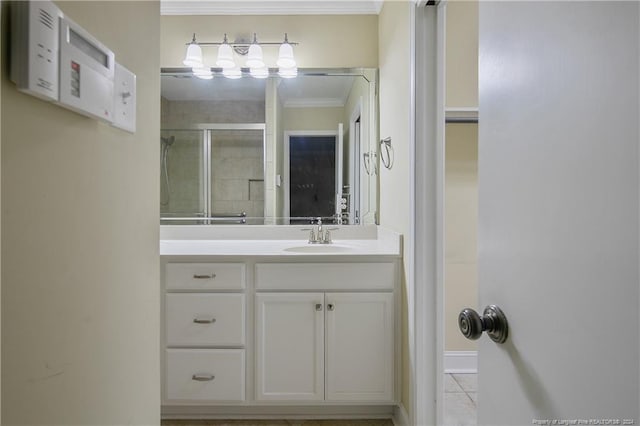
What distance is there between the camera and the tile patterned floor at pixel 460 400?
191 centimetres

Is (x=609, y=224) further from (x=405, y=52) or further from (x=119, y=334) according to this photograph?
(x=405, y=52)

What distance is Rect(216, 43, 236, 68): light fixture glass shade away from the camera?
7.80ft

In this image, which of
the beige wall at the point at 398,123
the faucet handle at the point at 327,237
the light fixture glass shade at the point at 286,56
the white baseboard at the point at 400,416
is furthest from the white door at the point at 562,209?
the light fixture glass shade at the point at 286,56

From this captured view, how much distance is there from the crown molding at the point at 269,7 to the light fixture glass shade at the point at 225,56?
233mm

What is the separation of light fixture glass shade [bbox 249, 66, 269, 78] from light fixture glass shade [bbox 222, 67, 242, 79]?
0.08 meters

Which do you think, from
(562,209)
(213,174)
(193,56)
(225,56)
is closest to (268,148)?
(213,174)

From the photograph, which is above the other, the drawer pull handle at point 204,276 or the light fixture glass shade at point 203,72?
the light fixture glass shade at point 203,72

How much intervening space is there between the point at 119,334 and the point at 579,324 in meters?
0.75

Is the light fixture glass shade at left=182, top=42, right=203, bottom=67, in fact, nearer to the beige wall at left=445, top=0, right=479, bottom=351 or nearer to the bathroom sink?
the bathroom sink

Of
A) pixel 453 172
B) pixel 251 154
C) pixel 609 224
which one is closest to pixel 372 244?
pixel 453 172

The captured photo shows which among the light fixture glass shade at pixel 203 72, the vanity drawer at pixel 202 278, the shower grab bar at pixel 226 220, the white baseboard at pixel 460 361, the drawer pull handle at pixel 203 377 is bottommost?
the white baseboard at pixel 460 361

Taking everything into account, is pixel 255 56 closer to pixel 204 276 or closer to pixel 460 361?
pixel 204 276

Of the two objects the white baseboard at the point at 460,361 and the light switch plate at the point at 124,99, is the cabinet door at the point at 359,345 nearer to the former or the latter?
the white baseboard at the point at 460,361

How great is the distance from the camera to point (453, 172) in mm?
2422
